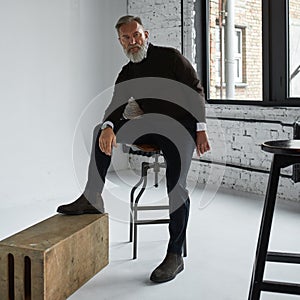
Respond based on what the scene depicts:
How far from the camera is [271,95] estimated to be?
416 centimetres

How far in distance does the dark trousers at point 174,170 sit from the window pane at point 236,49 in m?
2.19

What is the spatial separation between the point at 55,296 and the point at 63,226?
0.36 metres

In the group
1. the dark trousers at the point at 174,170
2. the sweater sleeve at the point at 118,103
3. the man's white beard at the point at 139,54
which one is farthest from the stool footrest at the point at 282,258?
the man's white beard at the point at 139,54

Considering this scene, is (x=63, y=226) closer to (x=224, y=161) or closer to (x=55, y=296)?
(x=55, y=296)

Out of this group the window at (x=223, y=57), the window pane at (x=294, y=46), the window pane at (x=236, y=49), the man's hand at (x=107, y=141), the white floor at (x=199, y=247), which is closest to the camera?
the white floor at (x=199, y=247)

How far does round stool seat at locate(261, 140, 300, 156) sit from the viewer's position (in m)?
1.53

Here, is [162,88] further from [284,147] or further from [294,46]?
[294,46]

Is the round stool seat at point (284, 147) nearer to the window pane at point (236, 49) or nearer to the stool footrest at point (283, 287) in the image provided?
the stool footrest at point (283, 287)

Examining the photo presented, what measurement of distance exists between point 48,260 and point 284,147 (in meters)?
1.05

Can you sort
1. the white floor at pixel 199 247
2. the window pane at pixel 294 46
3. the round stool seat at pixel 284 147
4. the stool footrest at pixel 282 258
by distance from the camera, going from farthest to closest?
the window pane at pixel 294 46 → the white floor at pixel 199 247 → the stool footrest at pixel 282 258 → the round stool seat at pixel 284 147

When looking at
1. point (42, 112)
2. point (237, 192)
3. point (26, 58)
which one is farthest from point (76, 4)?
point (237, 192)

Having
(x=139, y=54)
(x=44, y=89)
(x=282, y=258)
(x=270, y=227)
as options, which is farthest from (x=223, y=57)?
(x=270, y=227)

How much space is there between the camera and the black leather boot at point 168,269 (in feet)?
7.42

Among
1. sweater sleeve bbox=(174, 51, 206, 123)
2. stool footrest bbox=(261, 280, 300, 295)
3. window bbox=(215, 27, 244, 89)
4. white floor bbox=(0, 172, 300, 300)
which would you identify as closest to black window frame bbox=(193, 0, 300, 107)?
window bbox=(215, 27, 244, 89)
